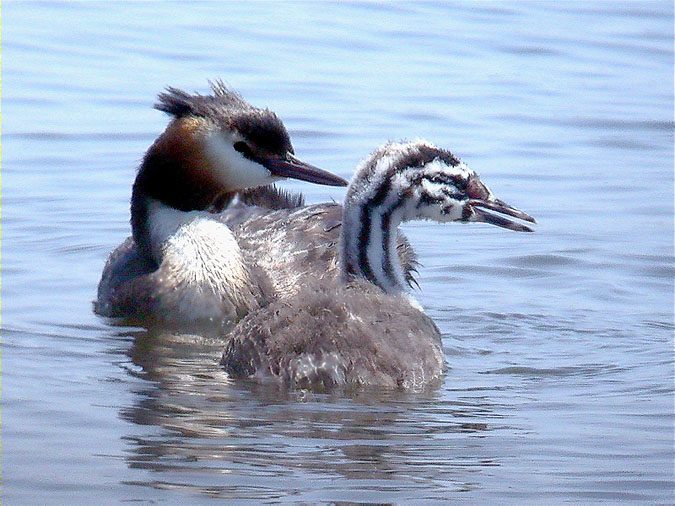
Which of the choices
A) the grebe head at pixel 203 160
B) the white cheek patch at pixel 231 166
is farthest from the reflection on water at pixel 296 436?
the white cheek patch at pixel 231 166

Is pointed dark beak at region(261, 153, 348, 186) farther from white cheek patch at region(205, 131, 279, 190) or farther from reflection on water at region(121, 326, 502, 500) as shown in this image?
reflection on water at region(121, 326, 502, 500)

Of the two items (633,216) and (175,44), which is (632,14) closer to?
(175,44)

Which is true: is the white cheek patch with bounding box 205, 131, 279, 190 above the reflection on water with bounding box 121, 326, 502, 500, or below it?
above

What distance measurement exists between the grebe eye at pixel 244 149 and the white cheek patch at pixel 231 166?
18 millimetres

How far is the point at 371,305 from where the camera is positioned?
8.12 meters

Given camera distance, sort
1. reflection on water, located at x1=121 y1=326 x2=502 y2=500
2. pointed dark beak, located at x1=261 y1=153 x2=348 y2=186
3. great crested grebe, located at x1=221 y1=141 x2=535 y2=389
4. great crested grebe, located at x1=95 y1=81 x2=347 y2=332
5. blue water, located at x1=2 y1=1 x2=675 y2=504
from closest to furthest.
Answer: reflection on water, located at x1=121 y1=326 x2=502 y2=500
blue water, located at x1=2 y1=1 x2=675 y2=504
great crested grebe, located at x1=221 y1=141 x2=535 y2=389
great crested grebe, located at x1=95 y1=81 x2=347 y2=332
pointed dark beak, located at x1=261 y1=153 x2=348 y2=186

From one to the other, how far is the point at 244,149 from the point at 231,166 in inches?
5.1

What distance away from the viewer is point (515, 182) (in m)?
13.0

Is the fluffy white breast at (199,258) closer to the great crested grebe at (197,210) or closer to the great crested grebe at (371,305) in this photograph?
the great crested grebe at (197,210)

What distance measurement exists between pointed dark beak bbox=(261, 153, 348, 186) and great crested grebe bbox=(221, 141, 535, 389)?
0.79 metres

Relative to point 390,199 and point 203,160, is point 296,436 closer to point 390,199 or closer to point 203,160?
point 390,199

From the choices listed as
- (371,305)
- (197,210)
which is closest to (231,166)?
(197,210)

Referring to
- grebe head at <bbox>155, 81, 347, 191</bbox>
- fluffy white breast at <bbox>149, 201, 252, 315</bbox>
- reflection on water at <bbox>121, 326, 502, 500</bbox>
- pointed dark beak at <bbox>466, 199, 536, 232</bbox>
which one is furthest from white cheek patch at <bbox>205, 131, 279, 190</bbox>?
reflection on water at <bbox>121, 326, 502, 500</bbox>

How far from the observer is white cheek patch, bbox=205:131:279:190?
9688 mm
